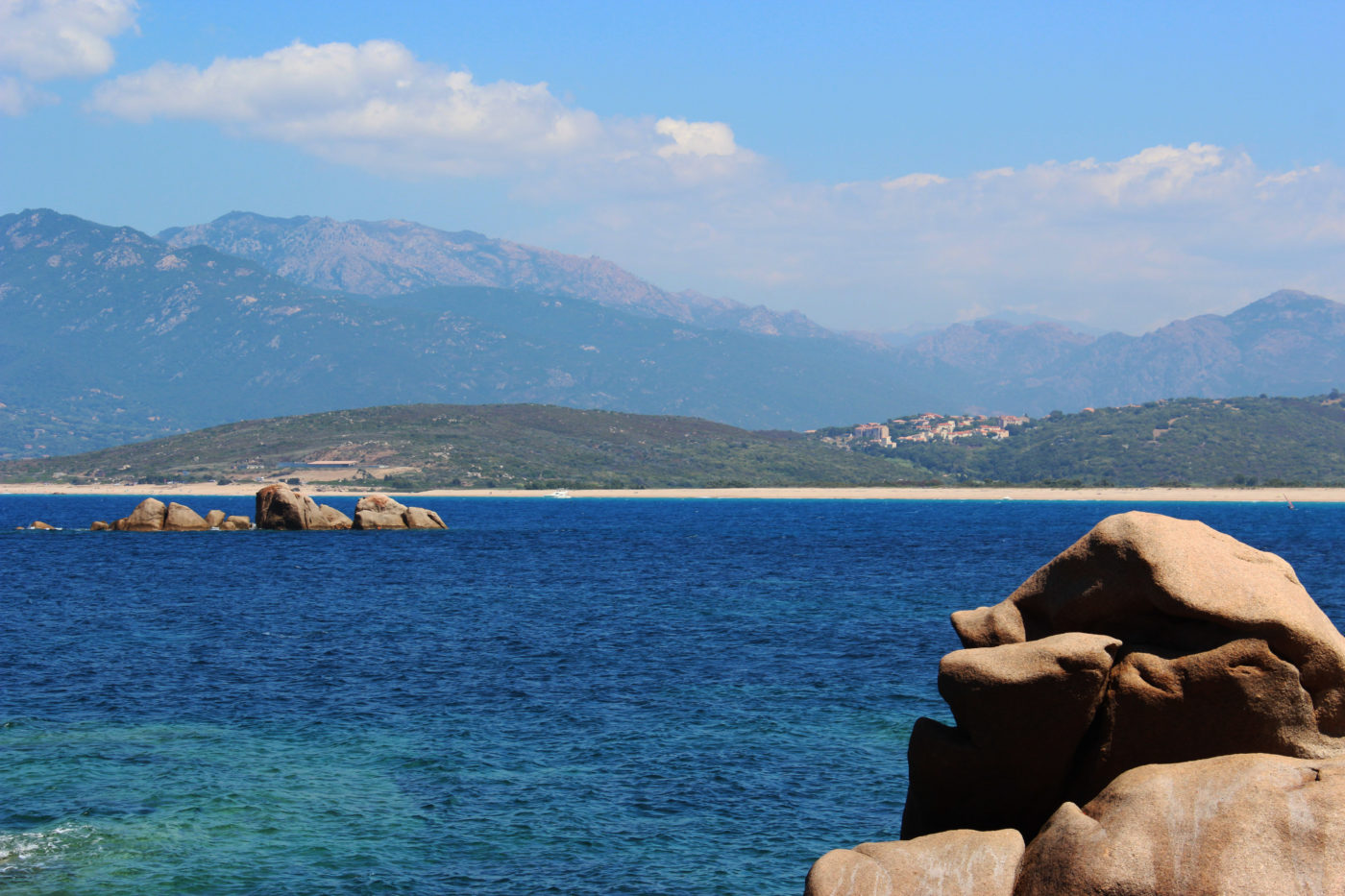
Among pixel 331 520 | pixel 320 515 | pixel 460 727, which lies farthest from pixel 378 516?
pixel 460 727

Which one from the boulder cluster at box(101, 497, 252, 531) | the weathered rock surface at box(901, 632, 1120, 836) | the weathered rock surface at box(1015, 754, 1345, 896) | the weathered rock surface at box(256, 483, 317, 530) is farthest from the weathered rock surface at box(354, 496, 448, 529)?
the weathered rock surface at box(1015, 754, 1345, 896)

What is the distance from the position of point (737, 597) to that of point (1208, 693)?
45782 millimetres

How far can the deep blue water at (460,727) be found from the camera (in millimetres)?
19672

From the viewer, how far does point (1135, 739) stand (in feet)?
45.3

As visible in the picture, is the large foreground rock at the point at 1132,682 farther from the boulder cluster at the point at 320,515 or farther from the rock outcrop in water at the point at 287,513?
the rock outcrop in water at the point at 287,513

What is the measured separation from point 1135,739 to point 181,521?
118948 millimetres

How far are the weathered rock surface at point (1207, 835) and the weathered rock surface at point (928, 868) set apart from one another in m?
0.39

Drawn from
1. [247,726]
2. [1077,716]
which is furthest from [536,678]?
[1077,716]

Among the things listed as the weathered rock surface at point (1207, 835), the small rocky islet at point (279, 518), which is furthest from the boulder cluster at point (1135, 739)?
the small rocky islet at point (279, 518)

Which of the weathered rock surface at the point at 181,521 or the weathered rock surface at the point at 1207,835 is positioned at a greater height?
the weathered rock surface at the point at 1207,835

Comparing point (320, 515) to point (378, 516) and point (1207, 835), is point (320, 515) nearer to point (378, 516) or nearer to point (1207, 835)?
point (378, 516)

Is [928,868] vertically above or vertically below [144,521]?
above

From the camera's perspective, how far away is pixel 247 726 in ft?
95.5

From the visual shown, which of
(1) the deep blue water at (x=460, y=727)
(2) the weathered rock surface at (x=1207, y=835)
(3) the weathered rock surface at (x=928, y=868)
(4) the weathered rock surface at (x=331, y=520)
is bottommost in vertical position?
(1) the deep blue water at (x=460, y=727)
